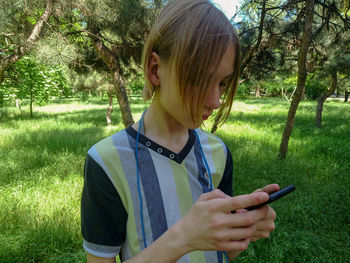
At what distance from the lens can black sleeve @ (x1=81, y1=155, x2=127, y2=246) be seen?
0.69m

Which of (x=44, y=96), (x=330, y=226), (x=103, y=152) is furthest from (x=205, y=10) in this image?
(x=44, y=96)

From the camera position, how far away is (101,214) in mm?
694

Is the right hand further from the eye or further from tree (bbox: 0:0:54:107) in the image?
tree (bbox: 0:0:54:107)

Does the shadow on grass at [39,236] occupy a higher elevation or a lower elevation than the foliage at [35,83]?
lower

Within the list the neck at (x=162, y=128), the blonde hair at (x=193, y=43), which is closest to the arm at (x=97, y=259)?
the neck at (x=162, y=128)

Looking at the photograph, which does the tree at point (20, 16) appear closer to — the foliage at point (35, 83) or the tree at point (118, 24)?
the tree at point (118, 24)

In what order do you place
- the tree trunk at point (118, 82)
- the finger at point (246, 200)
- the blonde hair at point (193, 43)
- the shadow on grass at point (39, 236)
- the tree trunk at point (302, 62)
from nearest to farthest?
1. the finger at point (246, 200)
2. the blonde hair at point (193, 43)
3. the shadow on grass at point (39, 236)
4. the tree trunk at point (302, 62)
5. the tree trunk at point (118, 82)

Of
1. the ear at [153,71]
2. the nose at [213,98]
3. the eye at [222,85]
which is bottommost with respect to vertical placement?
the nose at [213,98]

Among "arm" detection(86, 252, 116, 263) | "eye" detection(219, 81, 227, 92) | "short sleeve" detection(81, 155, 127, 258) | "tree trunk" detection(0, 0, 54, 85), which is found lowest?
"arm" detection(86, 252, 116, 263)

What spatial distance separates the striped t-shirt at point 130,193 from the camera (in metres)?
0.70

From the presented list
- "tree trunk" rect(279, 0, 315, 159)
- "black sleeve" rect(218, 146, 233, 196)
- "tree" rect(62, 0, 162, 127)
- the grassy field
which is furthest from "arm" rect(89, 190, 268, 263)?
"tree trunk" rect(279, 0, 315, 159)

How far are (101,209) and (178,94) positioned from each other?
1.26 ft

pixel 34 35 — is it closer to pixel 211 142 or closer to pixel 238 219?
pixel 211 142

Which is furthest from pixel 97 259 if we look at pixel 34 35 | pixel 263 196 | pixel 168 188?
pixel 34 35
